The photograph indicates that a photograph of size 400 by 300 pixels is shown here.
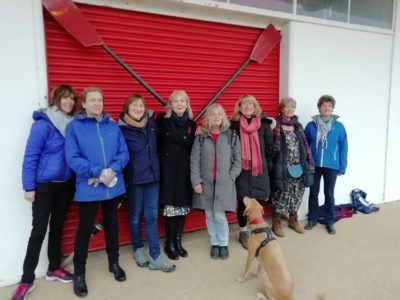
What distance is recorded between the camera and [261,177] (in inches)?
116

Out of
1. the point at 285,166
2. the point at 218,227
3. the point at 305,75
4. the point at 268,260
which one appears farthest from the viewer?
the point at 305,75

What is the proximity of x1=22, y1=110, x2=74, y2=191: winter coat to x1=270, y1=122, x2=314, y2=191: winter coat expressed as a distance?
1949 millimetres

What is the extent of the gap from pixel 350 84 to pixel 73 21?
10.9 ft

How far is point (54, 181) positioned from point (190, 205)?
1.16 m

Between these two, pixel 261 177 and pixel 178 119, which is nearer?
pixel 178 119

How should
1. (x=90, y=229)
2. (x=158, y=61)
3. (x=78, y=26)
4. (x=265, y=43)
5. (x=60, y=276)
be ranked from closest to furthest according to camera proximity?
(x=90, y=229) → (x=60, y=276) → (x=78, y=26) → (x=158, y=61) → (x=265, y=43)

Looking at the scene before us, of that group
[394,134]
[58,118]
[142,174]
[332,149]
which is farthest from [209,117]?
[394,134]

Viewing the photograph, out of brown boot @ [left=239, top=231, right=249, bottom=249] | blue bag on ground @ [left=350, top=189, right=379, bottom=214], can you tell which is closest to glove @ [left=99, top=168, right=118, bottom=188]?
brown boot @ [left=239, top=231, right=249, bottom=249]

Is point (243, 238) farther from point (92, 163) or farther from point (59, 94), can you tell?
point (59, 94)

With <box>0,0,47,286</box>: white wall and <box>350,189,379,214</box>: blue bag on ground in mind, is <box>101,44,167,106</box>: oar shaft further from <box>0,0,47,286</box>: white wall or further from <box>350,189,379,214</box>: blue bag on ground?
<box>350,189,379,214</box>: blue bag on ground

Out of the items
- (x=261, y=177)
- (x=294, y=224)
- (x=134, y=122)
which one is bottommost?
(x=294, y=224)

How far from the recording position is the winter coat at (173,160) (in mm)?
2701

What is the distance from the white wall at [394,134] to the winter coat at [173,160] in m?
3.27

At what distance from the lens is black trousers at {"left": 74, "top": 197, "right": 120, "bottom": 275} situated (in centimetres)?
230
